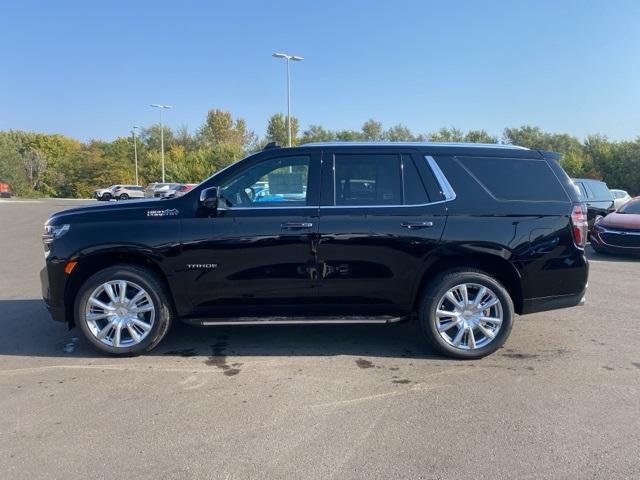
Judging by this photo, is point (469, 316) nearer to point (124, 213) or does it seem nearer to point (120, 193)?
point (124, 213)

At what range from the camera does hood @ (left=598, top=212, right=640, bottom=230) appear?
1086cm

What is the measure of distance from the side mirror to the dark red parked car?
977 centimetres

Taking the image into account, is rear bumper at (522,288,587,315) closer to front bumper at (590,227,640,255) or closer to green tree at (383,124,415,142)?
front bumper at (590,227,640,255)

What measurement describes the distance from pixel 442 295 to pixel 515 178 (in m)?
1.35

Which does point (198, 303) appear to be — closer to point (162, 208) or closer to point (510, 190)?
point (162, 208)

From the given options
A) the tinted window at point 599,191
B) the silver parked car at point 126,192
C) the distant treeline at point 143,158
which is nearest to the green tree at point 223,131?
the distant treeline at point 143,158

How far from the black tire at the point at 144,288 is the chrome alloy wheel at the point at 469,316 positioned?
259 cm

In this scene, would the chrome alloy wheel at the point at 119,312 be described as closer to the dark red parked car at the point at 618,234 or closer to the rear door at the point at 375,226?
the rear door at the point at 375,226

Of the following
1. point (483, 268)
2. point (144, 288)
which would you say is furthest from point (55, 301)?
point (483, 268)

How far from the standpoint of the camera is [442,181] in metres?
4.75

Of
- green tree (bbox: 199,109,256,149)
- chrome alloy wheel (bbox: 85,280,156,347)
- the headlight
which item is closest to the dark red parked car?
chrome alloy wheel (bbox: 85,280,156,347)

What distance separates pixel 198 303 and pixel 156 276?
1.57 feet

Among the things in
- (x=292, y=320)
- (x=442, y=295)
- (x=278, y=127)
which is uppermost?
(x=278, y=127)

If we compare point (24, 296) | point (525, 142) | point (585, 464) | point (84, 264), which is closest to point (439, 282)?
point (585, 464)
